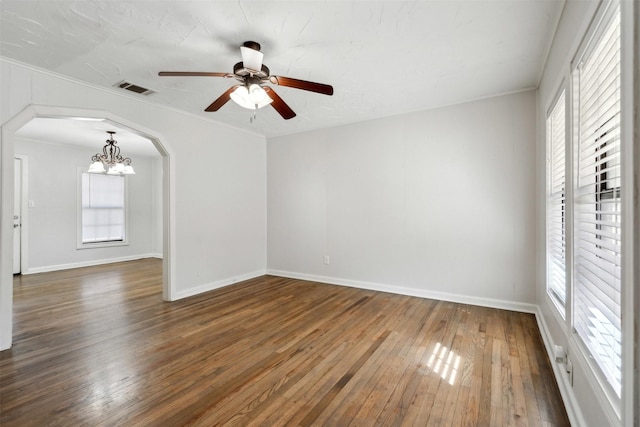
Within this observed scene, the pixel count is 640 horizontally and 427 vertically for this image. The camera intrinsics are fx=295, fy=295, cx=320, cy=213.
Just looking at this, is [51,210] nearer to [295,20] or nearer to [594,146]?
[295,20]

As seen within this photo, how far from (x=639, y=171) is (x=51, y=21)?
11.1 feet

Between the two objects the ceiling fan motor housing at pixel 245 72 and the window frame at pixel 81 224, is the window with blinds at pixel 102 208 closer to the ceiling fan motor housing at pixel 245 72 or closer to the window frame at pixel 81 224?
the window frame at pixel 81 224

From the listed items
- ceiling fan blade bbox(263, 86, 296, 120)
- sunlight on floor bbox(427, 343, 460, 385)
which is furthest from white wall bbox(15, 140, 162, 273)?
sunlight on floor bbox(427, 343, 460, 385)

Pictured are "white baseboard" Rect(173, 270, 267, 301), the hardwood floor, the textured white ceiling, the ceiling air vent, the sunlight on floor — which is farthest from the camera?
"white baseboard" Rect(173, 270, 267, 301)

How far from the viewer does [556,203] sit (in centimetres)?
256

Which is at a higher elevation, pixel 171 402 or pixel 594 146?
pixel 594 146

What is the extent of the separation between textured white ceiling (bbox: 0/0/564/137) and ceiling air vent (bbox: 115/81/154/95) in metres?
0.06

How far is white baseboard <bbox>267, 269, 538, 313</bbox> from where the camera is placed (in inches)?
135

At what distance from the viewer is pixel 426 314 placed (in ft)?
11.1

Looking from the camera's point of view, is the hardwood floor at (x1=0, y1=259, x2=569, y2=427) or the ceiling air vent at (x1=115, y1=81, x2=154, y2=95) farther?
the ceiling air vent at (x1=115, y1=81, x2=154, y2=95)

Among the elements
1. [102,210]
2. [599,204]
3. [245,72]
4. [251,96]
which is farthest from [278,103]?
[102,210]

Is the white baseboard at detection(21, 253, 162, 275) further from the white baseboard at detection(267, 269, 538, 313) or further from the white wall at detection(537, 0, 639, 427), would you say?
the white wall at detection(537, 0, 639, 427)

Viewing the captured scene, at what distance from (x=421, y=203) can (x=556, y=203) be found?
1.60m

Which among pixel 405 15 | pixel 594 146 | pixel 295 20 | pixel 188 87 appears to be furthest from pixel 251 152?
pixel 594 146
